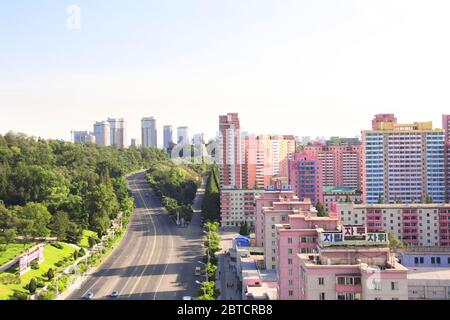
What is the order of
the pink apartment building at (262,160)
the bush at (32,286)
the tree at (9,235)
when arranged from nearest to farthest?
the bush at (32,286), the tree at (9,235), the pink apartment building at (262,160)

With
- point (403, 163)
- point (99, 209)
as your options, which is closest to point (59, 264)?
point (99, 209)

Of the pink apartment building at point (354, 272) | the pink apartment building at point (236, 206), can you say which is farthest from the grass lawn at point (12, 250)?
the pink apartment building at point (354, 272)

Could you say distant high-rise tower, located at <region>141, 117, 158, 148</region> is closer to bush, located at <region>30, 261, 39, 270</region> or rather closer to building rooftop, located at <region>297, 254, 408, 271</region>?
bush, located at <region>30, 261, 39, 270</region>

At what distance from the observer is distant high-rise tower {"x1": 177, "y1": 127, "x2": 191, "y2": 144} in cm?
1935

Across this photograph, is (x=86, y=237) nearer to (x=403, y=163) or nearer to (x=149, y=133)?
(x=403, y=163)

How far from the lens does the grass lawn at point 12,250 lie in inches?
319

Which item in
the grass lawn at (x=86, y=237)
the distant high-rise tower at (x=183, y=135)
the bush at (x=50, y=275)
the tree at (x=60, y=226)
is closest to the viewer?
the bush at (x=50, y=275)

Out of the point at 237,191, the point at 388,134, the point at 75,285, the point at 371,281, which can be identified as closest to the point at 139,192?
the point at 237,191

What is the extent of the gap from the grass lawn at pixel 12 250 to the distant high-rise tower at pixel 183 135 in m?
10.3

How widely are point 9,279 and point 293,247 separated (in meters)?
4.01

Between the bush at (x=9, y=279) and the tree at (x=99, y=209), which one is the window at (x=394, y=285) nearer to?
the bush at (x=9, y=279)

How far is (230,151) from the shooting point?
13344mm

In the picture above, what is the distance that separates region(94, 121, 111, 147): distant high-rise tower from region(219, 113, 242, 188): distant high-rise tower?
717 centimetres
